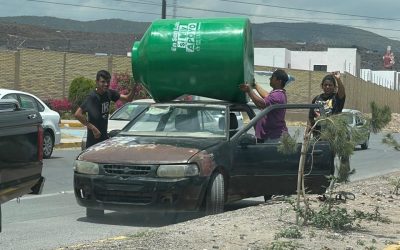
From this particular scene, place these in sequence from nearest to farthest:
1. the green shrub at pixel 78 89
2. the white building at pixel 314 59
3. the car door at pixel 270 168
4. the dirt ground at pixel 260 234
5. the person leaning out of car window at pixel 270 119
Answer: the dirt ground at pixel 260 234 → the car door at pixel 270 168 → the person leaning out of car window at pixel 270 119 → the green shrub at pixel 78 89 → the white building at pixel 314 59

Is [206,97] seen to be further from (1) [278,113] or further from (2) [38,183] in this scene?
(2) [38,183]

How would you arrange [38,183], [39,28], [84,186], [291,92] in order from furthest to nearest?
[39,28] < [291,92] < [84,186] < [38,183]

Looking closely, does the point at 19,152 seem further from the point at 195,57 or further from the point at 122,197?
the point at 195,57

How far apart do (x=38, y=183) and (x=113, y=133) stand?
312cm

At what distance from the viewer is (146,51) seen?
10.2 m

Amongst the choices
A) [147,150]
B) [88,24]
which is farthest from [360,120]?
[88,24]

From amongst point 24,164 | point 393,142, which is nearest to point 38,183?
point 24,164

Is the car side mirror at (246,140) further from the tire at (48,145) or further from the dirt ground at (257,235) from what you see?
the tire at (48,145)

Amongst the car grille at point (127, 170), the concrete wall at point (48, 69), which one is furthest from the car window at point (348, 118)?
the concrete wall at point (48, 69)

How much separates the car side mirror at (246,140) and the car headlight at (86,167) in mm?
1965

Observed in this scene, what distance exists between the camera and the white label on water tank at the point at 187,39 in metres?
9.98

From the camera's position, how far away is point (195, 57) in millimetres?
9984

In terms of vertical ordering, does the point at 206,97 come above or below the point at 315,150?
above

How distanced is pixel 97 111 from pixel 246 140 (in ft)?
7.47
